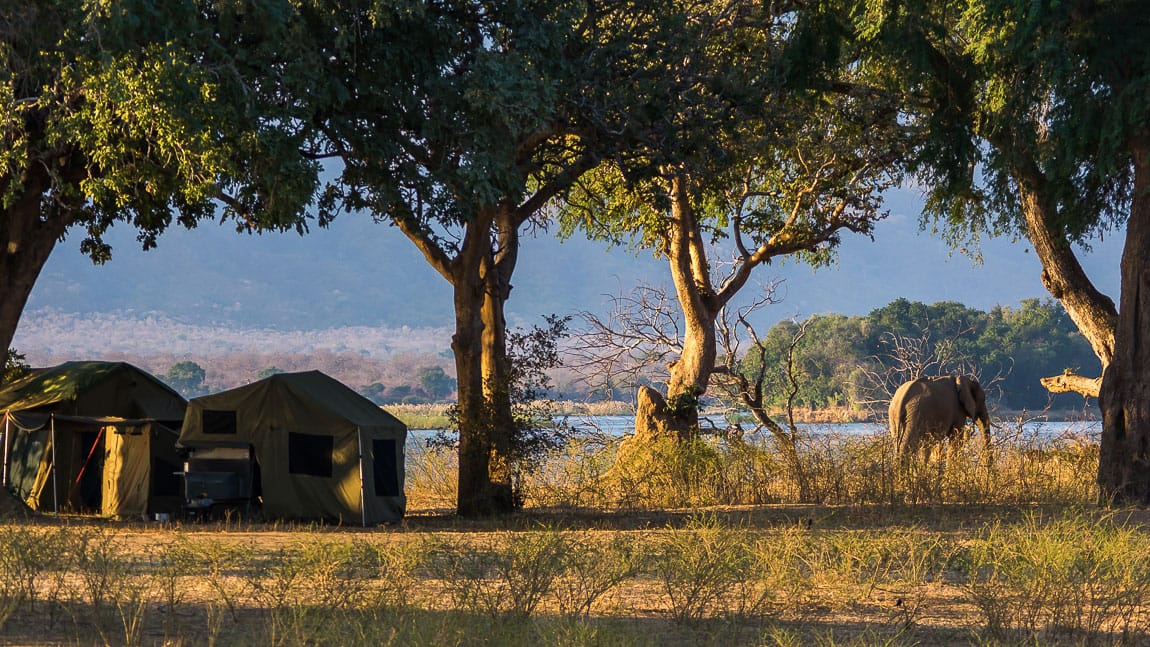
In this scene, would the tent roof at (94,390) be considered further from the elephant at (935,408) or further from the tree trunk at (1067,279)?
the tree trunk at (1067,279)

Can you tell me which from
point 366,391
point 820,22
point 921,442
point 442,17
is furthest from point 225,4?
point 366,391

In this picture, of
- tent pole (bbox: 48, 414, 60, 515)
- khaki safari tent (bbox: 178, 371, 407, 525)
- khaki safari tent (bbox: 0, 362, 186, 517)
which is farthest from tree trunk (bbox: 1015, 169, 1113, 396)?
tent pole (bbox: 48, 414, 60, 515)

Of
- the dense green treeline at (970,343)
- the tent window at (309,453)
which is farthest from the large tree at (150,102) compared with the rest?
the dense green treeline at (970,343)

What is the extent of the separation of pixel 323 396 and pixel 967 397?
11.7 meters

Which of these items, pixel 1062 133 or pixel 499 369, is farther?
pixel 499 369

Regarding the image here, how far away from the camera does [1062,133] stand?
17.3m

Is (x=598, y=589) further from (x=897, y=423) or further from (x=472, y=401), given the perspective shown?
(x=897, y=423)

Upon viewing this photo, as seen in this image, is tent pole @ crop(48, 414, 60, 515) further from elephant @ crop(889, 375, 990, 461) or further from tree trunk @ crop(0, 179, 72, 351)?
elephant @ crop(889, 375, 990, 461)

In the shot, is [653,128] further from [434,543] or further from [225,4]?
[434,543]

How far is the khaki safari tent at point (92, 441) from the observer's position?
65.8 feet

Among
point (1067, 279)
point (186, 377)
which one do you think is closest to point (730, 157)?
point (1067, 279)

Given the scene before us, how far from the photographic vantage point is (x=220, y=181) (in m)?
14.6

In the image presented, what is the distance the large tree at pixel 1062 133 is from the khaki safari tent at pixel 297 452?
30.3 feet

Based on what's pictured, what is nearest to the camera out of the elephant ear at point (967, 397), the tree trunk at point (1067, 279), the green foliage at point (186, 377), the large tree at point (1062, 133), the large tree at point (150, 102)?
the large tree at point (150, 102)
